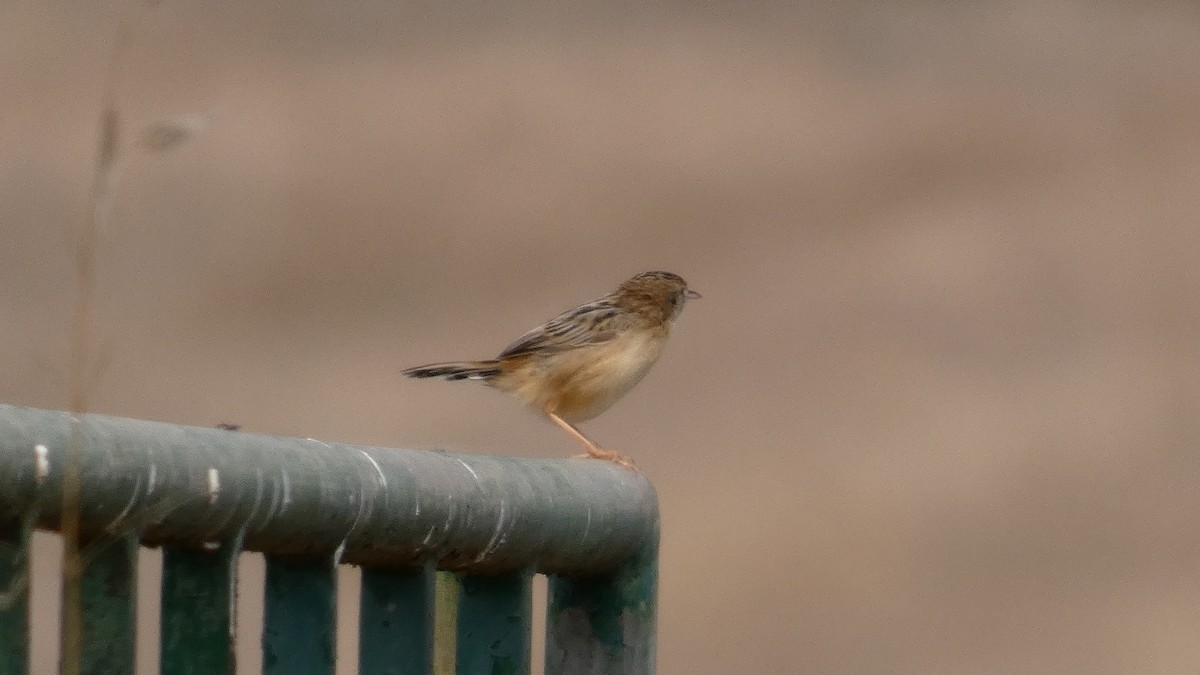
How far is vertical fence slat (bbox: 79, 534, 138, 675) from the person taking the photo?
230 cm

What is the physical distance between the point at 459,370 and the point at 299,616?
17.7 feet

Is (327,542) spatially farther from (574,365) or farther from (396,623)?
(574,365)

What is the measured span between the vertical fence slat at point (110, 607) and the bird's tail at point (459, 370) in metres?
5.31

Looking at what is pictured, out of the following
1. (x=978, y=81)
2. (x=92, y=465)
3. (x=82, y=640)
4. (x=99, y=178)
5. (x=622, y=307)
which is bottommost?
(x=82, y=640)

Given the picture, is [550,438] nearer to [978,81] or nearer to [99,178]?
[978,81]

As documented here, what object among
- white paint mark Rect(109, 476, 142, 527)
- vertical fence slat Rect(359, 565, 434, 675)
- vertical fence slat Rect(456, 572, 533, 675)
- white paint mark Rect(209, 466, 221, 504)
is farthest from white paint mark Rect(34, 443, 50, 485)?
vertical fence slat Rect(456, 572, 533, 675)

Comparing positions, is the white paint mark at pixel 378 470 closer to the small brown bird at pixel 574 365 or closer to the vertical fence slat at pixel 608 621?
the vertical fence slat at pixel 608 621

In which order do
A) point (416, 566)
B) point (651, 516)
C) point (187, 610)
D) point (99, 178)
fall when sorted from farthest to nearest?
point (651, 516), point (416, 566), point (187, 610), point (99, 178)

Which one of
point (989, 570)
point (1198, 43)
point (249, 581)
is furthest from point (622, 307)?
point (1198, 43)

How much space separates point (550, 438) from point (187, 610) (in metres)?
11.2

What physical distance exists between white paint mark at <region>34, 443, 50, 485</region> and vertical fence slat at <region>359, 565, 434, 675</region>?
857 millimetres

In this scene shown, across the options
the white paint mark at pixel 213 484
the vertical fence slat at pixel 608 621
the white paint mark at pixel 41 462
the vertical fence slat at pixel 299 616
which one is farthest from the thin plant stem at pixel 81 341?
the vertical fence slat at pixel 608 621

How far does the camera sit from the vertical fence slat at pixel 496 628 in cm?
324

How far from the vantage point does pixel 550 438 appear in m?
13.7
